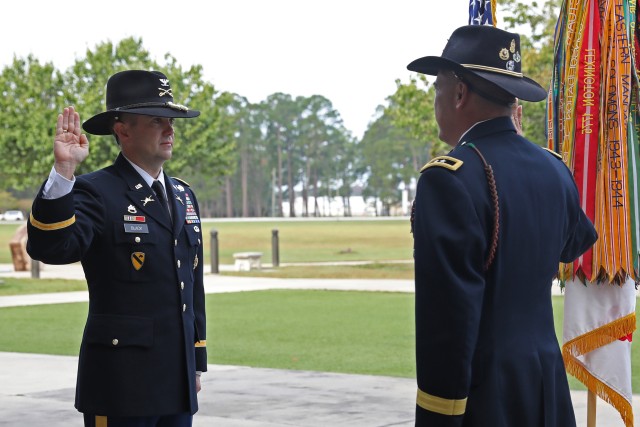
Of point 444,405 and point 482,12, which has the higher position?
point 482,12

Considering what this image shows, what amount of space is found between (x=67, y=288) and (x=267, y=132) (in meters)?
152

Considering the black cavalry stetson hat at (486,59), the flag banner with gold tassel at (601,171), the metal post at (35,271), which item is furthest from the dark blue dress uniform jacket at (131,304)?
the metal post at (35,271)

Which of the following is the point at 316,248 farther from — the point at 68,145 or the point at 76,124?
the point at 68,145

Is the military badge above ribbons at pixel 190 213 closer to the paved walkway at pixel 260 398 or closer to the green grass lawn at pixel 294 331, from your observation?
the paved walkway at pixel 260 398

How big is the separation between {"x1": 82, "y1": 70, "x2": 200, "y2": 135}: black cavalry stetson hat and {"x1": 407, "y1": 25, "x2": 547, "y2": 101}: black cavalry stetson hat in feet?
4.70

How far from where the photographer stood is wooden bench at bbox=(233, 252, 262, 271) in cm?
3150

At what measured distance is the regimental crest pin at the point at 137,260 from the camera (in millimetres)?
4688

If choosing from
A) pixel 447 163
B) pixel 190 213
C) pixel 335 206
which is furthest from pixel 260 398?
pixel 335 206

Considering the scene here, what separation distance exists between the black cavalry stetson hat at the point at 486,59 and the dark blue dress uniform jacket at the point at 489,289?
0.14 meters

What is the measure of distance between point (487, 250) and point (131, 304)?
173cm

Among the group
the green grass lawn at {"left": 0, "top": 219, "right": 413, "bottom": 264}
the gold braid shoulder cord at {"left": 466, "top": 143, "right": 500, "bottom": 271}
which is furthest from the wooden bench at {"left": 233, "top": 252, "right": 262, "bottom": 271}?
the gold braid shoulder cord at {"left": 466, "top": 143, "right": 500, "bottom": 271}

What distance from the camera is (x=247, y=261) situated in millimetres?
31672

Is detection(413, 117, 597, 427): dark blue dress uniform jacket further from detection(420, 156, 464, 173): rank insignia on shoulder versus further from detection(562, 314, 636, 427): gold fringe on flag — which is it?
detection(562, 314, 636, 427): gold fringe on flag

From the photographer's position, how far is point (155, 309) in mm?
4699
